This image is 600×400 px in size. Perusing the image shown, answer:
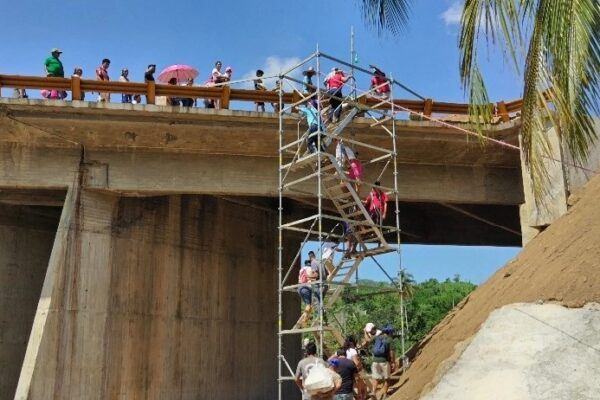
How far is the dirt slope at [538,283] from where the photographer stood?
866 cm

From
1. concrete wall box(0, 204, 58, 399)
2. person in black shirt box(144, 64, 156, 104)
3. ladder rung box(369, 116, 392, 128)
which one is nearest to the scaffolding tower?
ladder rung box(369, 116, 392, 128)

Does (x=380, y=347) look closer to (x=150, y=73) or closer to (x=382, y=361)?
(x=382, y=361)

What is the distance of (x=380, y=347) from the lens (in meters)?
11.9

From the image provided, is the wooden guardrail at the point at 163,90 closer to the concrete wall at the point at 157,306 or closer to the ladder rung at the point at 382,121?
the ladder rung at the point at 382,121

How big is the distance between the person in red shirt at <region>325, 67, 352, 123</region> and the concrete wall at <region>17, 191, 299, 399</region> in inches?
204

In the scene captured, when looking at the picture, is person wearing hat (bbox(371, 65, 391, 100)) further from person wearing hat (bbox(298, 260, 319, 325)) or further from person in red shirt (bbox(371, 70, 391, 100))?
person wearing hat (bbox(298, 260, 319, 325))

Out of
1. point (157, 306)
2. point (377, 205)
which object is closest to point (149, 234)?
point (157, 306)

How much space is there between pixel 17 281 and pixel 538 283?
12518mm

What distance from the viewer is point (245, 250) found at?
57.8 feet

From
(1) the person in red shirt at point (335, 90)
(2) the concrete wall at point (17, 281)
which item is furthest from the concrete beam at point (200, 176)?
(1) the person in red shirt at point (335, 90)

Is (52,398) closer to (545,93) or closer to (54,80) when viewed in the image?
(54,80)

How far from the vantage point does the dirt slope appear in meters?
8.66

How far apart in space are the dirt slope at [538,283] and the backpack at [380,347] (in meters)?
0.66

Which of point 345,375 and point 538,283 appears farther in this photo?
point 345,375
